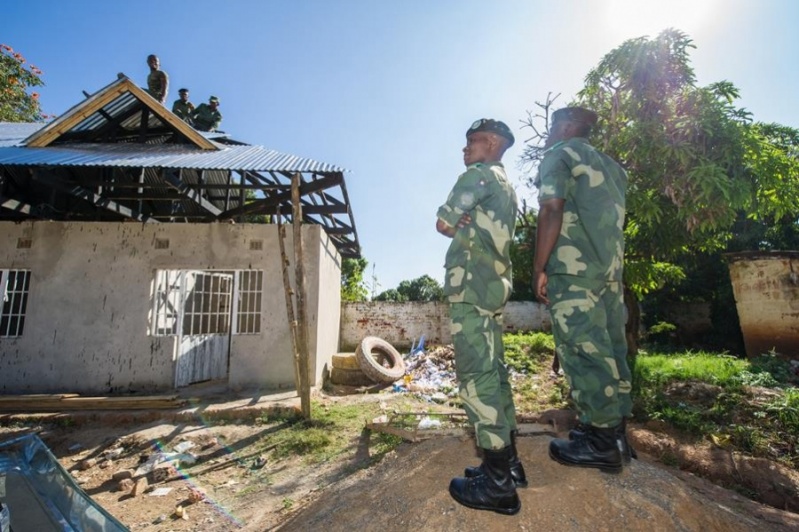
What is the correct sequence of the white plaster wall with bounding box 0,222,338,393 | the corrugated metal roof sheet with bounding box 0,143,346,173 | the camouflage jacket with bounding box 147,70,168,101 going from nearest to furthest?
1. the corrugated metal roof sheet with bounding box 0,143,346,173
2. the white plaster wall with bounding box 0,222,338,393
3. the camouflage jacket with bounding box 147,70,168,101

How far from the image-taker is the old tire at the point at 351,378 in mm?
8281

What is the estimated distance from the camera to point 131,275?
6980 millimetres

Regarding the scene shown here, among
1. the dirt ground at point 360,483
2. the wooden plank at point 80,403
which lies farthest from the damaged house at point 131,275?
the dirt ground at point 360,483

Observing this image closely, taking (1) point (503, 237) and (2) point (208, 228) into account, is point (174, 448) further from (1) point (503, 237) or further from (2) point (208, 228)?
(1) point (503, 237)

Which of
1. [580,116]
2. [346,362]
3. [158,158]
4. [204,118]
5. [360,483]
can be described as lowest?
[360,483]

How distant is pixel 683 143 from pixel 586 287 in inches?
161

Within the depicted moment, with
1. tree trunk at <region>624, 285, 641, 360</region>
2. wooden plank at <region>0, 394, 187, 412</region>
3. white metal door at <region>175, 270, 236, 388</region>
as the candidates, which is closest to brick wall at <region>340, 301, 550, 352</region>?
white metal door at <region>175, 270, 236, 388</region>

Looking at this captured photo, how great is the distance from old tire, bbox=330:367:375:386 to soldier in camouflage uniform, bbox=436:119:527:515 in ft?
21.2

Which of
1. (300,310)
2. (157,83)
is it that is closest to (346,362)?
(300,310)

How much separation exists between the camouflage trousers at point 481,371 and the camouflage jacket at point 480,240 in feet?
0.27

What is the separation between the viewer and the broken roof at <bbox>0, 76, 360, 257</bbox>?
19.0 feet

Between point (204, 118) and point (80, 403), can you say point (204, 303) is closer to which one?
point (80, 403)

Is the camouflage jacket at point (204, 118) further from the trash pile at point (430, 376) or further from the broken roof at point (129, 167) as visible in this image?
the trash pile at point (430, 376)

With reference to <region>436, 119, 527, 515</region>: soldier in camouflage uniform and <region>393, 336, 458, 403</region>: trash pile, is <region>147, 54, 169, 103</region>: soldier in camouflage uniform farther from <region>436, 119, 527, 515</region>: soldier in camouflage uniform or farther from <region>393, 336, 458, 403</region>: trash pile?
<region>436, 119, 527, 515</region>: soldier in camouflage uniform
